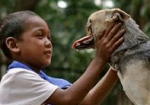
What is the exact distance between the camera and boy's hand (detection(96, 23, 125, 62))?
2.48 m

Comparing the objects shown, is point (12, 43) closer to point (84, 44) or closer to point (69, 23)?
point (84, 44)

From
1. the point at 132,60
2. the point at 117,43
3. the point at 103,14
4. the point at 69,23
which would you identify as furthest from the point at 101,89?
the point at 69,23

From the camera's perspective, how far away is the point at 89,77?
2436 millimetres

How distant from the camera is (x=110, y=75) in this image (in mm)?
2781

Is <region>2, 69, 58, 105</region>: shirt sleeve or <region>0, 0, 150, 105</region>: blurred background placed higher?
<region>2, 69, 58, 105</region>: shirt sleeve

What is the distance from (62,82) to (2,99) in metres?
0.42

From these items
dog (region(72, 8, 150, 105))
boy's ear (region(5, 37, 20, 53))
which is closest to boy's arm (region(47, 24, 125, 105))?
dog (region(72, 8, 150, 105))

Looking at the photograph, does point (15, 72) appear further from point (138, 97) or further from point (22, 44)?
point (138, 97)

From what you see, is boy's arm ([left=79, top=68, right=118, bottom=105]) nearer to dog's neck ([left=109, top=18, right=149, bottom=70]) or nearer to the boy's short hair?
dog's neck ([left=109, top=18, right=149, bottom=70])

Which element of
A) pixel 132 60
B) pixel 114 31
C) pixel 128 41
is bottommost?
pixel 132 60

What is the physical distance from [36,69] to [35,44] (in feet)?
0.59

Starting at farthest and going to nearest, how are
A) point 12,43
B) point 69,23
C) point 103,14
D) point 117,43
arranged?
point 69,23 → point 103,14 → point 12,43 → point 117,43

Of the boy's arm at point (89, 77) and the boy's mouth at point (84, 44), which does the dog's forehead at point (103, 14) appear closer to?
the boy's mouth at point (84, 44)

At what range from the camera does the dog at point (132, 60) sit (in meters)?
2.66
